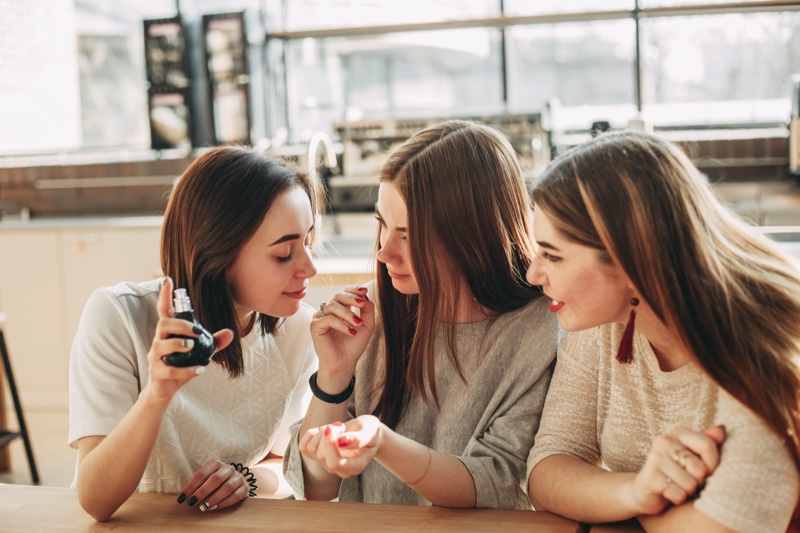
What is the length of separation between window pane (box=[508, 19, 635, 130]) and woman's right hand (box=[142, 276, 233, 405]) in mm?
3415

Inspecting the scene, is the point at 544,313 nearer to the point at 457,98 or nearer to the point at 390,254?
the point at 390,254

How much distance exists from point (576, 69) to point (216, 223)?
3299 millimetres

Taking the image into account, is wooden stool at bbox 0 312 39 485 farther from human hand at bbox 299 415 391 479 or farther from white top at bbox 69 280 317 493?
human hand at bbox 299 415 391 479

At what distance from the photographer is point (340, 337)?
1.41 meters

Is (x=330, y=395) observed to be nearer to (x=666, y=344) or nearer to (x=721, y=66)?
(x=666, y=344)

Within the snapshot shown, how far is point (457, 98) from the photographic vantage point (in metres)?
4.54

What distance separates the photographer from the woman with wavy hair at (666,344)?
943 millimetres

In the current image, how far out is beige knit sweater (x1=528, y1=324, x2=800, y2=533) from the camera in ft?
3.04

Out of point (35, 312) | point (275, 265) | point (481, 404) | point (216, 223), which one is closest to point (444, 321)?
point (481, 404)

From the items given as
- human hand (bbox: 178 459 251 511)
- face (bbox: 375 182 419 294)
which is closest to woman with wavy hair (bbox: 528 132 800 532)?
face (bbox: 375 182 419 294)

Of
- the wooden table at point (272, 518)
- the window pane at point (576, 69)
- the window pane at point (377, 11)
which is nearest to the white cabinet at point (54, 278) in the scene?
the window pane at point (377, 11)

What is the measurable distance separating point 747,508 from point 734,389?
0.45 ft

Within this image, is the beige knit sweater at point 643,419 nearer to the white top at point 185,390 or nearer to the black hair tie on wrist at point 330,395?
the black hair tie on wrist at point 330,395

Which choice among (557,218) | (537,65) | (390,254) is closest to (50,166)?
(537,65)
